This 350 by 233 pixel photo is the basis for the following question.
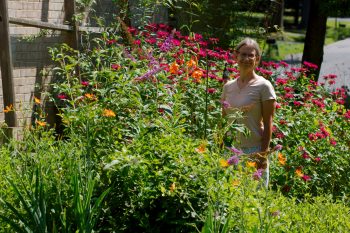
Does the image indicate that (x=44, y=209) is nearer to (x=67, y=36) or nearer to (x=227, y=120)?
(x=227, y=120)

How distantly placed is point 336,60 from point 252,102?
682 inches

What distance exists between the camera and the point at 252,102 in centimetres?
490

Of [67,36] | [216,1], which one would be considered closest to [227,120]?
[67,36]

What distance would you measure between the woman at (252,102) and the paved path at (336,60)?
10.5 metres

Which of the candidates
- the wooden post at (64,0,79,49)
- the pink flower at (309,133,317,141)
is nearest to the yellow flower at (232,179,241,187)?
the pink flower at (309,133,317,141)

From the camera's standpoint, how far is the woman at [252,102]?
491 cm

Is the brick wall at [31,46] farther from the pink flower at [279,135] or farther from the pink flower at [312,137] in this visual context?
the pink flower at [312,137]

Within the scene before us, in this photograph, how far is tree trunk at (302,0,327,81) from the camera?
1178cm

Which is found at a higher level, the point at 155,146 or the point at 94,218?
the point at 155,146

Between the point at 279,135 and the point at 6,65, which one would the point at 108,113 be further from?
the point at 6,65

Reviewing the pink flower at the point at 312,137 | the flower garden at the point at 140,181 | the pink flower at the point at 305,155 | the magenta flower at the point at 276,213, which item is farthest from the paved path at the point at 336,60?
the magenta flower at the point at 276,213

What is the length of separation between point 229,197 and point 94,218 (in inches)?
28.4

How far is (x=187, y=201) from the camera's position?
3.75 meters

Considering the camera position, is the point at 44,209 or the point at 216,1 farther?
the point at 216,1
